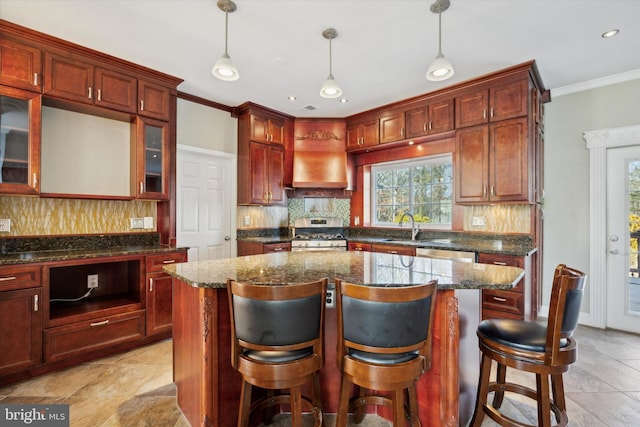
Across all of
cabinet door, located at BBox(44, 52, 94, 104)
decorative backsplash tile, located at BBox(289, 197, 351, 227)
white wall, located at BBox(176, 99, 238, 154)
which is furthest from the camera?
decorative backsplash tile, located at BBox(289, 197, 351, 227)

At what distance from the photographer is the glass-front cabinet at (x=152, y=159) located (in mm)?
3264

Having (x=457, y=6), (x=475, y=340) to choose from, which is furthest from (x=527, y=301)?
(x=457, y=6)

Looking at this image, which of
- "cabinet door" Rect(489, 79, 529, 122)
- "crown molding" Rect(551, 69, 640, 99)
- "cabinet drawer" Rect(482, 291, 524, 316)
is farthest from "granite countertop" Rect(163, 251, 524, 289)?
"crown molding" Rect(551, 69, 640, 99)

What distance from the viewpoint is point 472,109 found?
364 cm

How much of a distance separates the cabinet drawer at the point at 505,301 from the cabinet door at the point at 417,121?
2.11 meters

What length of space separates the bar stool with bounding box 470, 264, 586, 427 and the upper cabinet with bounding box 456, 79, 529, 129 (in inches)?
87.7

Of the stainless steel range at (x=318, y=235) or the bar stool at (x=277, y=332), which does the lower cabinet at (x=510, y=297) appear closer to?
the stainless steel range at (x=318, y=235)

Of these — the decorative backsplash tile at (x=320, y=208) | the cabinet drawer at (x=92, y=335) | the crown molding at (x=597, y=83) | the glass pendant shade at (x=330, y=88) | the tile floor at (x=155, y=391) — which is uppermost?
the crown molding at (x=597, y=83)

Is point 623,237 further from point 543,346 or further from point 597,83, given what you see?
point 543,346

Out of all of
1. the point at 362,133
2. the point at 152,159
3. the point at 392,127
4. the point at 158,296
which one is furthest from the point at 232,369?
the point at 362,133

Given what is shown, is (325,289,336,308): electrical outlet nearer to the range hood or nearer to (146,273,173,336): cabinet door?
(146,273,173,336): cabinet door

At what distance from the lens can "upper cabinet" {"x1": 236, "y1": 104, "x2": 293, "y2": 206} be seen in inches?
173

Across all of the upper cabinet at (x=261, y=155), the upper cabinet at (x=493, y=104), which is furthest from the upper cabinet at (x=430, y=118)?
the upper cabinet at (x=261, y=155)

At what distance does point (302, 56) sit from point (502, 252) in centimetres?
282
